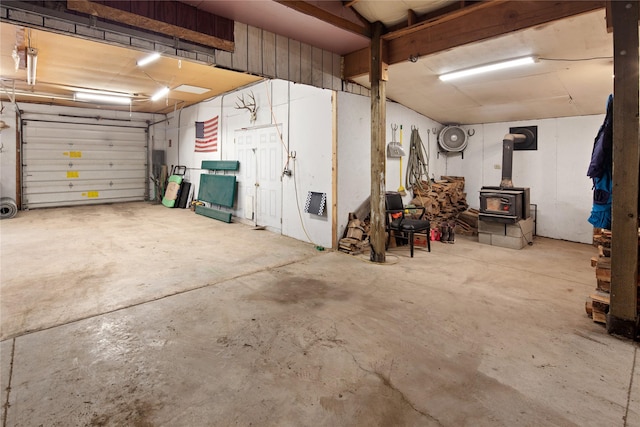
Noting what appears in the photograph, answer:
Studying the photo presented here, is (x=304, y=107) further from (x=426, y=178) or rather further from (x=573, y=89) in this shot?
(x=573, y=89)

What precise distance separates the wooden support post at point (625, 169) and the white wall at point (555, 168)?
4129 mm

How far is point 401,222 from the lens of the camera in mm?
5105

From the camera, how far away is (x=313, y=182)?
5.60 metres

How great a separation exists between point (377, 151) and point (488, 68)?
1724 mm

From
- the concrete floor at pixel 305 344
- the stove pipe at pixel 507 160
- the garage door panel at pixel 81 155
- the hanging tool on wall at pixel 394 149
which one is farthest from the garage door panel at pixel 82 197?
the stove pipe at pixel 507 160

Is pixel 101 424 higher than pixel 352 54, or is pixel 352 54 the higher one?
pixel 352 54

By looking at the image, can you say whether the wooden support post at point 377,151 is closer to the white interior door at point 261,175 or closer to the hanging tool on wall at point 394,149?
the hanging tool on wall at point 394,149

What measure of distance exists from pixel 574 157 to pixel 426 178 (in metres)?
2.62

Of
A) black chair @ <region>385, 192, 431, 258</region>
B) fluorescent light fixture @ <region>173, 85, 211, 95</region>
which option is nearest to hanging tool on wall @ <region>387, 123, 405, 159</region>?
black chair @ <region>385, 192, 431, 258</region>

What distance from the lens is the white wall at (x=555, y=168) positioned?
595cm

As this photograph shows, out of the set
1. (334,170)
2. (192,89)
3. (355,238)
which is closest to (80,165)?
(192,89)

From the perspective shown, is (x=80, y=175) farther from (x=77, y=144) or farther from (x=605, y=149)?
(x=605, y=149)

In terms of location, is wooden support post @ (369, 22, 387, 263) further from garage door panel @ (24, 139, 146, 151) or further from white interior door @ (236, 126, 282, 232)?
garage door panel @ (24, 139, 146, 151)

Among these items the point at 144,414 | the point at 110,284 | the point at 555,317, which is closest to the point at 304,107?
the point at 110,284
